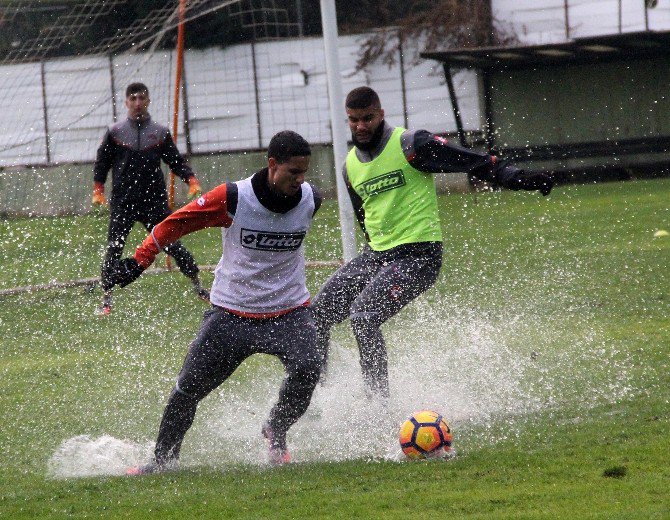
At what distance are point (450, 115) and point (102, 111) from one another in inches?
268

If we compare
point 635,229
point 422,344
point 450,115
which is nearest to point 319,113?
point 450,115

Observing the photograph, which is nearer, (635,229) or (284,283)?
(284,283)

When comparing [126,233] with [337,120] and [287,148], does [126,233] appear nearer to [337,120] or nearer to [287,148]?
[337,120]

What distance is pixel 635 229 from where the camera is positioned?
14.4m

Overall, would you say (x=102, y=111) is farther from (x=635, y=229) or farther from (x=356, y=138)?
(x=356, y=138)

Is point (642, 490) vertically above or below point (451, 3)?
below

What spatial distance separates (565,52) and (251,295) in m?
17.7

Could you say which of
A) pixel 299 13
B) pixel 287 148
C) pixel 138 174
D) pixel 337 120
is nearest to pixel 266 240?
pixel 287 148

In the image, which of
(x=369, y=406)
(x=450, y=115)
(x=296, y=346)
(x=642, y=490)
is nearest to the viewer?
(x=642, y=490)

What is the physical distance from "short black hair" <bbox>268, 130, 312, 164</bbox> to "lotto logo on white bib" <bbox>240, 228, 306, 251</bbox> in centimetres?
38

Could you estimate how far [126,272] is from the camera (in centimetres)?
538

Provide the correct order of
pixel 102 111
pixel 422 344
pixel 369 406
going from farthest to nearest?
pixel 102 111 < pixel 422 344 < pixel 369 406

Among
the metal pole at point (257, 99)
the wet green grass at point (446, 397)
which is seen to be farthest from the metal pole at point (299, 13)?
the wet green grass at point (446, 397)

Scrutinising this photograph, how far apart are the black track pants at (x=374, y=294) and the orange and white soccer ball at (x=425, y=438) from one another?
92cm
